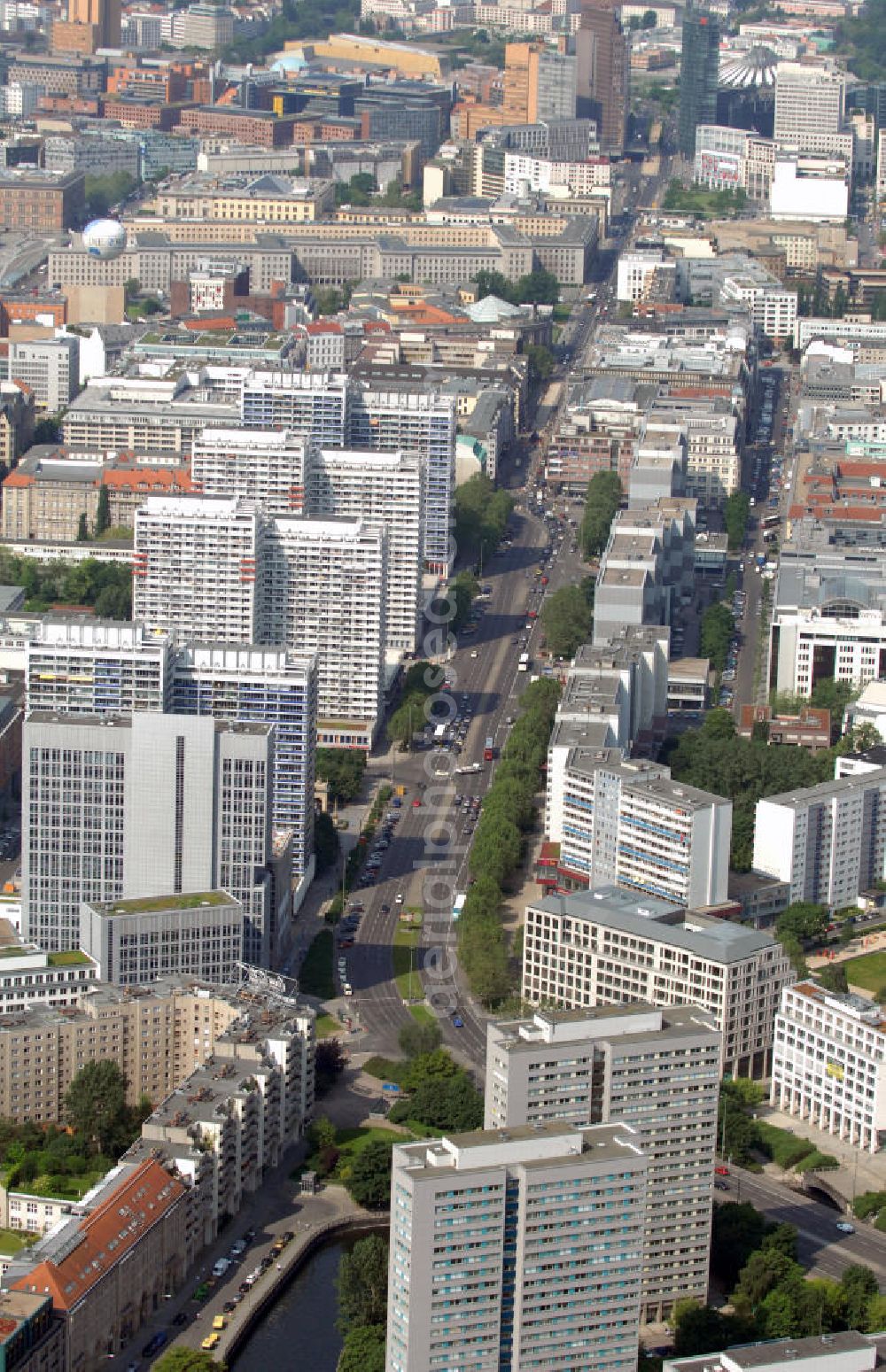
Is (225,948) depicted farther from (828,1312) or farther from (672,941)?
(828,1312)

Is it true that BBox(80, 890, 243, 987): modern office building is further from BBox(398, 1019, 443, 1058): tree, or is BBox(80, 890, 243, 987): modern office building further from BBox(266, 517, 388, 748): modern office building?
BBox(266, 517, 388, 748): modern office building

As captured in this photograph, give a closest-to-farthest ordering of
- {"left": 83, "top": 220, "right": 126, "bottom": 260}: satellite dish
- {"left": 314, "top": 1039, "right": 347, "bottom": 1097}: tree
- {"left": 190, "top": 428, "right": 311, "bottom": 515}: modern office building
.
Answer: {"left": 314, "top": 1039, "right": 347, "bottom": 1097}: tree, {"left": 190, "top": 428, "right": 311, "bottom": 515}: modern office building, {"left": 83, "top": 220, "right": 126, "bottom": 260}: satellite dish

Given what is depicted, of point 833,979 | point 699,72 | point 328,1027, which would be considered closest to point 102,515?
point 328,1027

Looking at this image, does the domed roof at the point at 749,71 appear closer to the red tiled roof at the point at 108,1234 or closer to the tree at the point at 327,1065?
the tree at the point at 327,1065

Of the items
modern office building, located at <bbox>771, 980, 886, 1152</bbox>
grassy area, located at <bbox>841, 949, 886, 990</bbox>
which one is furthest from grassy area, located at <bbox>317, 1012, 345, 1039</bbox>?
grassy area, located at <bbox>841, 949, 886, 990</bbox>

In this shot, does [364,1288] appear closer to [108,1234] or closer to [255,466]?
[108,1234]

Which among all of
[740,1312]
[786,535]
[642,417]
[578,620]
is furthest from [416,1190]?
[642,417]
